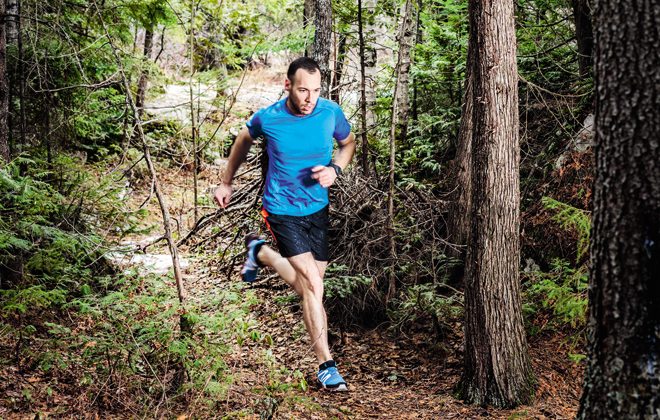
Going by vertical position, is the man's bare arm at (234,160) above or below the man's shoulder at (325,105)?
below

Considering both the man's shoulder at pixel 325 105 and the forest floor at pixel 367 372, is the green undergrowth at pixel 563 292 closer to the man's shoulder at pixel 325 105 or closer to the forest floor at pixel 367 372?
the forest floor at pixel 367 372

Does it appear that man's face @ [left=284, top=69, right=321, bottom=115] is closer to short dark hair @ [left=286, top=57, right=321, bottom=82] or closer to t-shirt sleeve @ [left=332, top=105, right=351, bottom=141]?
short dark hair @ [left=286, top=57, right=321, bottom=82]

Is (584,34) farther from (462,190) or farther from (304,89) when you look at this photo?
(304,89)

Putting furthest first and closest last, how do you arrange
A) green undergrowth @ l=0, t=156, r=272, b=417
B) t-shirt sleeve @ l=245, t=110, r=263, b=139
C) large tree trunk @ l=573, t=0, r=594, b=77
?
large tree trunk @ l=573, t=0, r=594, b=77, t-shirt sleeve @ l=245, t=110, r=263, b=139, green undergrowth @ l=0, t=156, r=272, b=417

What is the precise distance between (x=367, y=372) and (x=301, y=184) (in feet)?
7.61

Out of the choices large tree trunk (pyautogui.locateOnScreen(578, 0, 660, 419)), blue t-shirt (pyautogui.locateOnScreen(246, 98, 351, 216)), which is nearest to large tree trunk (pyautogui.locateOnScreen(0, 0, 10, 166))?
blue t-shirt (pyautogui.locateOnScreen(246, 98, 351, 216))

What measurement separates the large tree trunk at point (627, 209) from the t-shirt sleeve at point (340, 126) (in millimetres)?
3078

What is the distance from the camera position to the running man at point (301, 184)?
16.5 feet

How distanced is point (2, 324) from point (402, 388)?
12.8 feet

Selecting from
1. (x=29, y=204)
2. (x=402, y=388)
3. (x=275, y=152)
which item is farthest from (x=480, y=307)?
(x=29, y=204)

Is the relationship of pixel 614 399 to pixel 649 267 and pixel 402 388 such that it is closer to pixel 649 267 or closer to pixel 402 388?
pixel 649 267

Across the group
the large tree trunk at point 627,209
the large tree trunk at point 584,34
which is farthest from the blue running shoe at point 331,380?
the large tree trunk at point 584,34

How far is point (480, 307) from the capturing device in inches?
191

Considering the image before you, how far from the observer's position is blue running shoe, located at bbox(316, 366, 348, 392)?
5223mm
